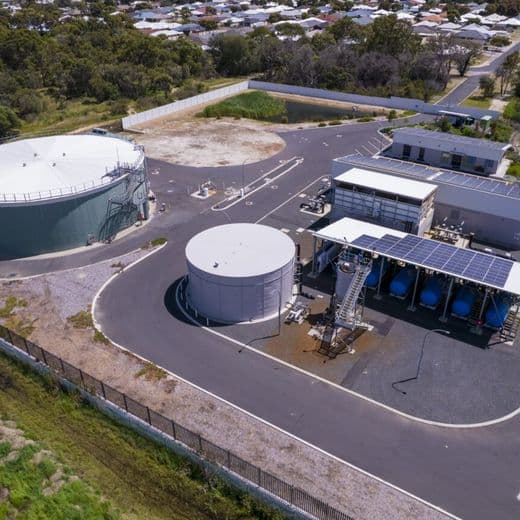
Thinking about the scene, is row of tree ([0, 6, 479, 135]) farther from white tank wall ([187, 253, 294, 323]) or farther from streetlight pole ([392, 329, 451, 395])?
streetlight pole ([392, 329, 451, 395])

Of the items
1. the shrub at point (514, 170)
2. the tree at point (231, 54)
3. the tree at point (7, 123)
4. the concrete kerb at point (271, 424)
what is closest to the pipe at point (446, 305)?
the concrete kerb at point (271, 424)

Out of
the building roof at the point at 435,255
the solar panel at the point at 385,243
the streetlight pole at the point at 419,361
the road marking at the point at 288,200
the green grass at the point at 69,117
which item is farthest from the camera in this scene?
the green grass at the point at 69,117

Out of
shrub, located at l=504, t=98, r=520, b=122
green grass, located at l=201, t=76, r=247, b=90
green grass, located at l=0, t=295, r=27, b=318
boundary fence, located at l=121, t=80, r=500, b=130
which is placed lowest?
green grass, located at l=0, t=295, r=27, b=318

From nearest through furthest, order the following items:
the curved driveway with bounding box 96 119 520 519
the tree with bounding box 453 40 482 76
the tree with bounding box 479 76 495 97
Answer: the curved driveway with bounding box 96 119 520 519
the tree with bounding box 479 76 495 97
the tree with bounding box 453 40 482 76

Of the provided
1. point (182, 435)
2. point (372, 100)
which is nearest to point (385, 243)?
point (182, 435)

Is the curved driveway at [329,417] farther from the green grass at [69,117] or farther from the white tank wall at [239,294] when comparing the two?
the green grass at [69,117]

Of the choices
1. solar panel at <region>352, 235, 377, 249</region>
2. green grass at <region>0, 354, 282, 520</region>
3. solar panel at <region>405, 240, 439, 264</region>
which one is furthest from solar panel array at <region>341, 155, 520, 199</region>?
green grass at <region>0, 354, 282, 520</region>

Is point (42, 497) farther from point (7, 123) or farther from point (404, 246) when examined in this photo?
point (7, 123)

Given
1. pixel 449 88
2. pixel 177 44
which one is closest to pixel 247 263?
pixel 449 88

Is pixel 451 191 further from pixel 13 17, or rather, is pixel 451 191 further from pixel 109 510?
pixel 13 17
